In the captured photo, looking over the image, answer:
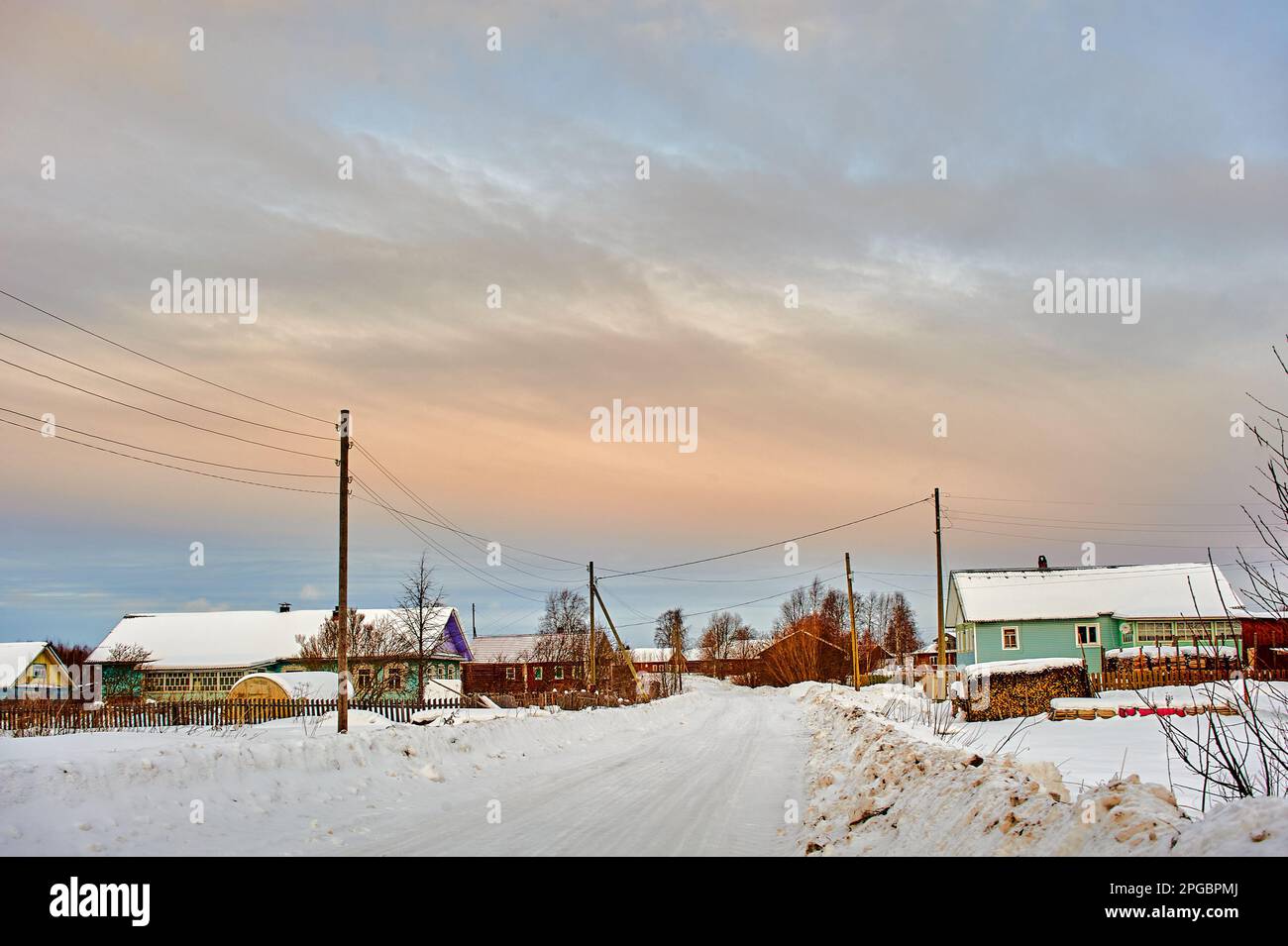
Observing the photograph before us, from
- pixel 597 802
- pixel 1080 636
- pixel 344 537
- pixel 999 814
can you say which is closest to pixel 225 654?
pixel 344 537

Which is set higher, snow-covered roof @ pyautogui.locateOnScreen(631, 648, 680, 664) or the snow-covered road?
the snow-covered road

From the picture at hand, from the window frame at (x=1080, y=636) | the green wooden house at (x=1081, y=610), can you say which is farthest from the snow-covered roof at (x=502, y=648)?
the window frame at (x=1080, y=636)

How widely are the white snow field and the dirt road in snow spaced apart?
2.1 inches

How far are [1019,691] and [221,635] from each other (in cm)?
6106

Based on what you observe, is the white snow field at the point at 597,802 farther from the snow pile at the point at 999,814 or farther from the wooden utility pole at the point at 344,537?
the wooden utility pole at the point at 344,537

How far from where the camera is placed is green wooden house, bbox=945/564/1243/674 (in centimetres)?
5434

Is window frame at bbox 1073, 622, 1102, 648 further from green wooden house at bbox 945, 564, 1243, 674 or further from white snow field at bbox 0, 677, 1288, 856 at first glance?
white snow field at bbox 0, 677, 1288, 856

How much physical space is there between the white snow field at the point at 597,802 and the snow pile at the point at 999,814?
0.07 feet

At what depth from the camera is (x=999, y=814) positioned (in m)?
7.38

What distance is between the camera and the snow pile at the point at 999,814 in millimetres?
5036

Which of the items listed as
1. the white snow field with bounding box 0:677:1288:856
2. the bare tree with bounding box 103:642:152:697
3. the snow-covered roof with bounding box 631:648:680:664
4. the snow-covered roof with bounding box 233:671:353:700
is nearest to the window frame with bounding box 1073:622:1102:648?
the white snow field with bounding box 0:677:1288:856
